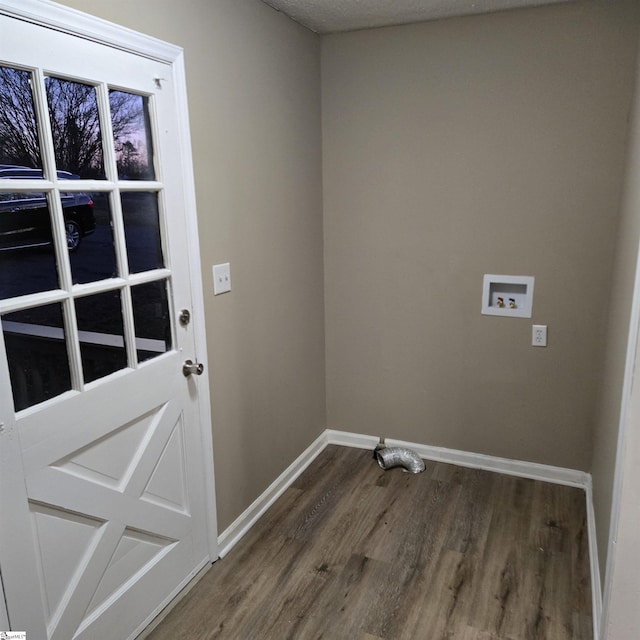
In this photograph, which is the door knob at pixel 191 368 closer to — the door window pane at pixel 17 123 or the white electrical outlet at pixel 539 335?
the door window pane at pixel 17 123

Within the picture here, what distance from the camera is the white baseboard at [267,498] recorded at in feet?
7.92

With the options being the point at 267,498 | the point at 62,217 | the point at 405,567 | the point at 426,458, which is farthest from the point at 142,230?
the point at 426,458

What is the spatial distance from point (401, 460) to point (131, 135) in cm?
221

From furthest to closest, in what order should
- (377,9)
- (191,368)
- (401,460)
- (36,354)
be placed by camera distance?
(401,460) < (377,9) < (191,368) < (36,354)

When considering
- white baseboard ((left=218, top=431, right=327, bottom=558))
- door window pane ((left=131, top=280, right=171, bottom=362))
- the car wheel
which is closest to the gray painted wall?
white baseboard ((left=218, top=431, right=327, bottom=558))

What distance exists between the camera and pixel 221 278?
7.36 ft

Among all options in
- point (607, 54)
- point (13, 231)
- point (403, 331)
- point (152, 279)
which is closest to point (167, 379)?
point (152, 279)

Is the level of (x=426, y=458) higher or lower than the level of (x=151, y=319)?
lower

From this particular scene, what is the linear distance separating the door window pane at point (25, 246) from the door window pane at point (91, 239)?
76mm

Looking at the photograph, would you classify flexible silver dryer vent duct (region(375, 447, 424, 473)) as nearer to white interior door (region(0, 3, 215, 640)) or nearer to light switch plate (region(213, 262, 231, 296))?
white interior door (region(0, 3, 215, 640))

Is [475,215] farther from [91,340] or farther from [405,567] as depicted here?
[91,340]

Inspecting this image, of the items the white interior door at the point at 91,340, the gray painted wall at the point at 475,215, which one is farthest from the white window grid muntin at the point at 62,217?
the gray painted wall at the point at 475,215

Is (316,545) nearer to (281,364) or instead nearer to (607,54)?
(281,364)

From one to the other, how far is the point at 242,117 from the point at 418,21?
3.62 ft
